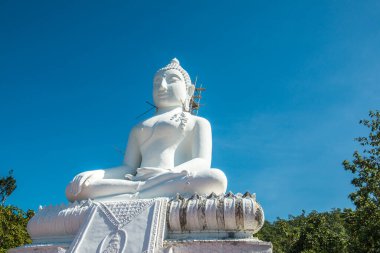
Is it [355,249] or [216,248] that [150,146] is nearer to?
[216,248]

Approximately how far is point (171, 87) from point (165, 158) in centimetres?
154

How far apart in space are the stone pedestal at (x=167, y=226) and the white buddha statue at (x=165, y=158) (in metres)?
0.44

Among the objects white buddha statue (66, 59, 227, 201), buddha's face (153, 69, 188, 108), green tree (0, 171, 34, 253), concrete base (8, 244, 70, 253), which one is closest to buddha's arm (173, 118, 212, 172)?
white buddha statue (66, 59, 227, 201)

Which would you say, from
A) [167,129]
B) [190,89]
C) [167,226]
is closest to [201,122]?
[167,129]


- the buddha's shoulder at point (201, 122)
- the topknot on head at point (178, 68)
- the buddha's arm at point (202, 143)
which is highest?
the topknot on head at point (178, 68)

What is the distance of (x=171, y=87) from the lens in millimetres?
8109

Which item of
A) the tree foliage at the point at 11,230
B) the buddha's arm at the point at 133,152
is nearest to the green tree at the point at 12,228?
the tree foliage at the point at 11,230

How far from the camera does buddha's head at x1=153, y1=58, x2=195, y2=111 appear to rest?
8070mm

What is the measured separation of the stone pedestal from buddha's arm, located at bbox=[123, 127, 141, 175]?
193 centimetres

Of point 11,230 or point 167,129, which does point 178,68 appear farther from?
point 11,230

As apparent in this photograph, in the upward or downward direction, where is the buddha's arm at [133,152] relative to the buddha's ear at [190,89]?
downward

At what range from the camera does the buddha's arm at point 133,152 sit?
Result: 25.1 feet

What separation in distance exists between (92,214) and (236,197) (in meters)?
1.90

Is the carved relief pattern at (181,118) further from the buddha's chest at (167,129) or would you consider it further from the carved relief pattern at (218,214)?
the carved relief pattern at (218,214)
